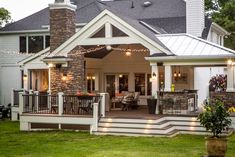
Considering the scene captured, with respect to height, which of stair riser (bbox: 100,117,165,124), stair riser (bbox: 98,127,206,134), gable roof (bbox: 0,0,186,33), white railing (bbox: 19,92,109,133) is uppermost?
gable roof (bbox: 0,0,186,33)

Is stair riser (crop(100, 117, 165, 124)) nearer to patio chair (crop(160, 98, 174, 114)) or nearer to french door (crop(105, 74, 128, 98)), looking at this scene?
patio chair (crop(160, 98, 174, 114))

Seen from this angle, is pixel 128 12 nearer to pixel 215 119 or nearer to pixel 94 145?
pixel 94 145

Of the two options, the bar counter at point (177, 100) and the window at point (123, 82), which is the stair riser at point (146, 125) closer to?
the bar counter at point (177, 100)

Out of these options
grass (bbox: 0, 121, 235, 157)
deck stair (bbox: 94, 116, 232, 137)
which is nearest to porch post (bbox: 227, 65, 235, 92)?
deck stair (bbox: 94, 116, 232, 137)

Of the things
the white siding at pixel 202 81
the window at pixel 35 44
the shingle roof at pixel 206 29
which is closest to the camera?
the white siding at pixel 202 81

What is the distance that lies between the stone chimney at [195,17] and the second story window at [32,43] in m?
8.78

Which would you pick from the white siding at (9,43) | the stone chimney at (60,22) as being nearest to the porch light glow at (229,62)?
the stone chimney at (60,22)

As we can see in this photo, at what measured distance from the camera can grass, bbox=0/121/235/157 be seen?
1271cm

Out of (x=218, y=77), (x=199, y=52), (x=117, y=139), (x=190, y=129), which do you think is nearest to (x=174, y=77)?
(x=218, y=77)

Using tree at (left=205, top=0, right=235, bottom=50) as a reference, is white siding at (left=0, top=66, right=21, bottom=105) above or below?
below

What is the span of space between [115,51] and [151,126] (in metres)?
8.68

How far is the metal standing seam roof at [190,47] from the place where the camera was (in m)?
18.6

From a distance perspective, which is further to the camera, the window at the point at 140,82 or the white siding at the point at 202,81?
the window at the point at 140,82

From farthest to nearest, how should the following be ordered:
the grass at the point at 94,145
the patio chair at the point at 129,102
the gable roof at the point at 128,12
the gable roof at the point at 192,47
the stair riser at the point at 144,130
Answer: the gable roof at the point at 128,12, the patio chair at the point at 129,102, the gable roof at the point at 192,47, the stair riser at the point at 144,130, the grass at the point at 94,145
